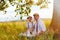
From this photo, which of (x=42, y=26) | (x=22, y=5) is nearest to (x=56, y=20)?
(x=42, y=26)

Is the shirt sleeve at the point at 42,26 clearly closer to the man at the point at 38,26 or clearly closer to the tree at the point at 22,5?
the man at the point at 38,26

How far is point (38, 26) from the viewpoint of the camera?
1364 millimetres

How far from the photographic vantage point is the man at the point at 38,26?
4.48 ft

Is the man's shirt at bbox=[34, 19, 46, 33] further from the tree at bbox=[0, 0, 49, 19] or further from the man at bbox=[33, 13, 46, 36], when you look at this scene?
the tree at bbox=[0, 0, 49, 19]

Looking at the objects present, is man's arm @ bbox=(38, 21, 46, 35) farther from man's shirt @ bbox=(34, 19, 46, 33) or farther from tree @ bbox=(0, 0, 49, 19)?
tree @ bbox=(0, 0, 49, 19)

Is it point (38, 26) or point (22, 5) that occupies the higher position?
point (22, 5)

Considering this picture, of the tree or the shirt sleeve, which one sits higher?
the tree

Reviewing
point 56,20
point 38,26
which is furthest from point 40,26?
point 56,20

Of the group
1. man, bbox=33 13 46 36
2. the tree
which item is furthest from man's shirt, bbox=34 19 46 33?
the tree

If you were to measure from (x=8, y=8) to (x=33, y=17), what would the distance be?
19 cm

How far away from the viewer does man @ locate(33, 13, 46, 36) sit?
53.7 inches

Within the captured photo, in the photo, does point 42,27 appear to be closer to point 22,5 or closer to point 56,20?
point 56,20

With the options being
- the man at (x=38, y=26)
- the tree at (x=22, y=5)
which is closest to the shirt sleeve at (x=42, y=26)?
the man at (x=38, y=26)

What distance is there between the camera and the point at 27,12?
137 cm
